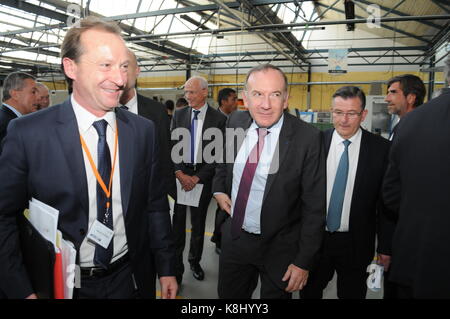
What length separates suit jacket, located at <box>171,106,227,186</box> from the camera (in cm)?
314

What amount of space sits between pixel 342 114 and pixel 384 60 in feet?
48.5

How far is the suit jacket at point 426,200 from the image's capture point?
126 cm

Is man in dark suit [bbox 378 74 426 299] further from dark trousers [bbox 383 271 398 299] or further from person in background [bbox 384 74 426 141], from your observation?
dark trousers [bbox 383 271 398 299]

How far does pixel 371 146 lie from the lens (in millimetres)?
1992

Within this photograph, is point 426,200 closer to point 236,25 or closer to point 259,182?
point 259,182

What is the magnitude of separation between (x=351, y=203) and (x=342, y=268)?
17.5 inches

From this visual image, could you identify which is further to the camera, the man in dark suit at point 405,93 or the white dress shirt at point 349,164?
the man in dark suit at point 405,93

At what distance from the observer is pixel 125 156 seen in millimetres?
1244

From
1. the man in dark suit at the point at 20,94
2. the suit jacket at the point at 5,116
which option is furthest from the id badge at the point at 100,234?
the man in dark suit at the point at 20,94

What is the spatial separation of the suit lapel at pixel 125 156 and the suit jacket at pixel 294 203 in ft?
2.34

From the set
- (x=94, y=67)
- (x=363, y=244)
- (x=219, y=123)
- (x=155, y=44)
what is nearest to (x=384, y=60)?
(x=155, y=44)

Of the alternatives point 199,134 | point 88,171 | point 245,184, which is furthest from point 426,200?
point 199,134

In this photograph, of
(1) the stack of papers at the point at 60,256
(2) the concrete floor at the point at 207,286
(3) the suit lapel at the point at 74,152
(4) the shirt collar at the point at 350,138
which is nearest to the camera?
(1) the stack of papers at the point at 60,256

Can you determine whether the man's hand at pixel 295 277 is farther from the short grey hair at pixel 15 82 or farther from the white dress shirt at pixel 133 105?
the short grey hair at pixel 15 82
